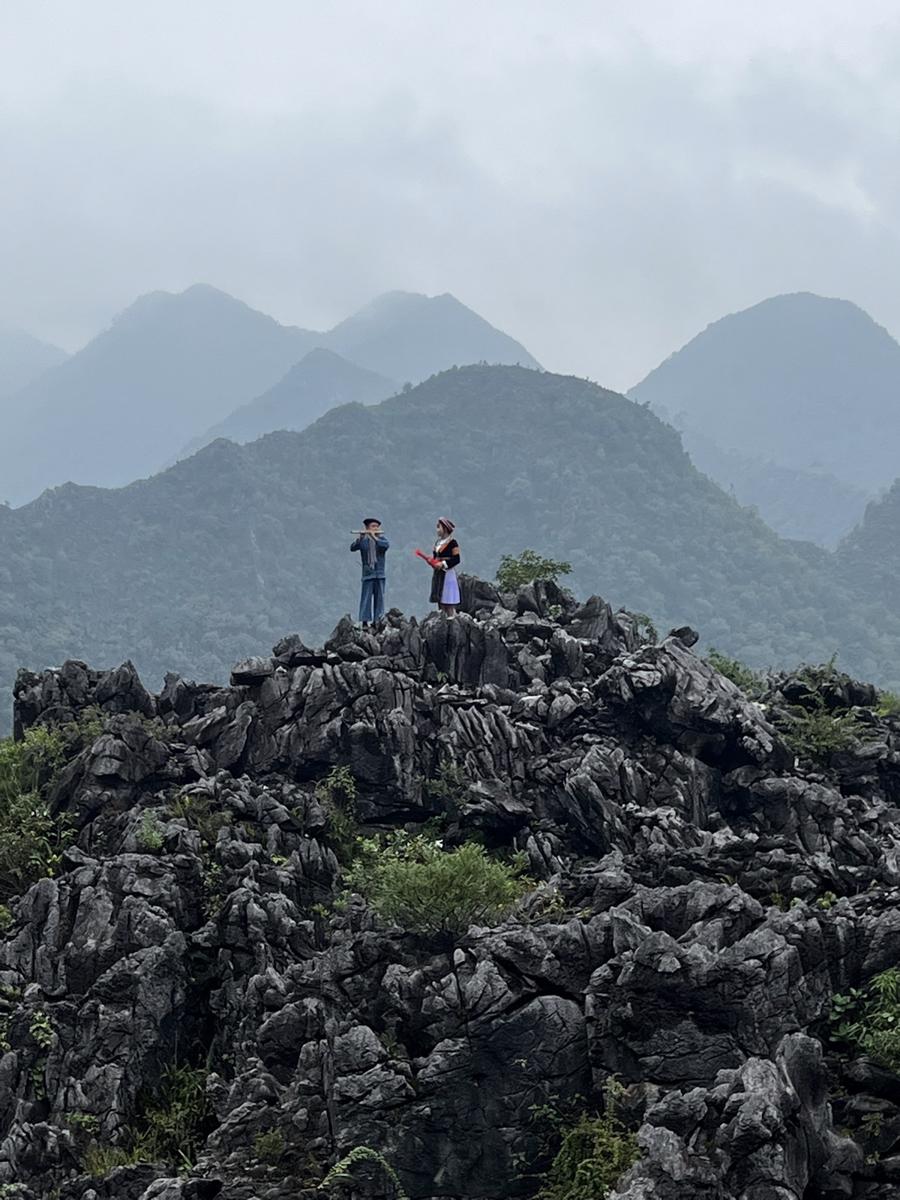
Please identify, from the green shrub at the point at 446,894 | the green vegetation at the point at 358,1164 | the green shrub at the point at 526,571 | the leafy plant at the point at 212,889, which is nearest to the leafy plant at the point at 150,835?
the leafy plant at the point at 212,889

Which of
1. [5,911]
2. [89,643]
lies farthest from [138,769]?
[89,643]

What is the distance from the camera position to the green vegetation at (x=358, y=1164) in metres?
13.7

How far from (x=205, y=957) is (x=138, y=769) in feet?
16.7

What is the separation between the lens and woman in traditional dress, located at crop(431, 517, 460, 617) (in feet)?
89.4

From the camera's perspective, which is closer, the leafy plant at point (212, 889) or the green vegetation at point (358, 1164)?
the green vegetation at point (358, 1164)

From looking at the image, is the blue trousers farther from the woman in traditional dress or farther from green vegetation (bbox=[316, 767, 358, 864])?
green vegetation (bbox=[316, 767, 358, 864])

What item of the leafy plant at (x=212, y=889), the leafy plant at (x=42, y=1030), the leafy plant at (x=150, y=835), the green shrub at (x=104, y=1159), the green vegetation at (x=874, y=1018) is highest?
the leafy plant at (x=150, y=835)

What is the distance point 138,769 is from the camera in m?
22.5

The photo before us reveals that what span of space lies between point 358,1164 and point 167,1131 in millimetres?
3387

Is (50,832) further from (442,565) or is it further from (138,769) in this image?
(442,565)

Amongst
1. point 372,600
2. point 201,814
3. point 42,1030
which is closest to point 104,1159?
point 42,1030

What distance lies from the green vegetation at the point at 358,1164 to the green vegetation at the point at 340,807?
8.27 metres

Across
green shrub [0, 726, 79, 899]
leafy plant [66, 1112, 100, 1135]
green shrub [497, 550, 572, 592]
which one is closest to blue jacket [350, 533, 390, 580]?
green shrub [497, 550, 572, 592]

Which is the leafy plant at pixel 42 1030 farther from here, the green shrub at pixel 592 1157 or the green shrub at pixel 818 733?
the green shrub at pixel 818 733
